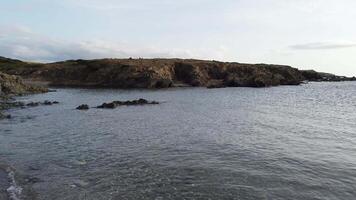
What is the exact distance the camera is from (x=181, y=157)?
77.4 feet

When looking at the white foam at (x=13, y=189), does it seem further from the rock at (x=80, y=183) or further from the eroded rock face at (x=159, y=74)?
the eroded rock face at (x=159, y=74)

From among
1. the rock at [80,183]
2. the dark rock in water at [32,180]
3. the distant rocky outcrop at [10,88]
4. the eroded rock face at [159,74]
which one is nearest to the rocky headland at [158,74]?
the eroded rock face at [159,74]

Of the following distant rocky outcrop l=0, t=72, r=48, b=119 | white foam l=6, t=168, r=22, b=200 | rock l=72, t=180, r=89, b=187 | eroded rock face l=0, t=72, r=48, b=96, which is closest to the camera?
white foam l=6, t=168, r=22, b=200

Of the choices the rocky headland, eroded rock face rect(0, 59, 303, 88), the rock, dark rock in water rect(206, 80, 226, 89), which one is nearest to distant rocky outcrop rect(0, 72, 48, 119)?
the rocky headland

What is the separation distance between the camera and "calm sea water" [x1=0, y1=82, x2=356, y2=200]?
1753cm

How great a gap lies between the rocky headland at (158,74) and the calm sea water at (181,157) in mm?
66538

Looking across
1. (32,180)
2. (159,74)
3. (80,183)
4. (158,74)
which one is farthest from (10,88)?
(80,183)

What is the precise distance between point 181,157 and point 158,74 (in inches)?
3368

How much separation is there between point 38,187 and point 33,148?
349 inches

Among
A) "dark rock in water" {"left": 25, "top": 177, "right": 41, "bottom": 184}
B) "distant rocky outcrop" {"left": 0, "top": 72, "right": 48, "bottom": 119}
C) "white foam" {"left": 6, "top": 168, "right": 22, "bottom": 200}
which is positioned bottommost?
"dark rock in water" {"left": 25, "top": 177, "right": 41, "bottom": 184}

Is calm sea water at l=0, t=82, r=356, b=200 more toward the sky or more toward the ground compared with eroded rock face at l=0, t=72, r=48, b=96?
more toward the ground

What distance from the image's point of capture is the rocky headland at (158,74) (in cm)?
10862

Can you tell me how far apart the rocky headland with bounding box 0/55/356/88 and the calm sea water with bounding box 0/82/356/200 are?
66.5 metres

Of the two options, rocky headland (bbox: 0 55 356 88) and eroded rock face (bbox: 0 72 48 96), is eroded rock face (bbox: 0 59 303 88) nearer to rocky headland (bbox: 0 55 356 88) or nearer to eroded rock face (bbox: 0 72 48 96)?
rocky headland (bbox: 0 55 356 88)
